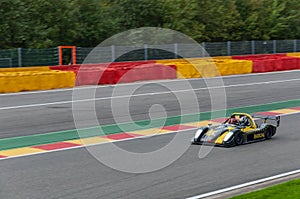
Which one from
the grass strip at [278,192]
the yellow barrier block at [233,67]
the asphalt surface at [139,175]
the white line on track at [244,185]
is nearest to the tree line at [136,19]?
the yellow barrier block at [233,67]

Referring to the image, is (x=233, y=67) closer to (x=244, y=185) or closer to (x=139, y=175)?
(x=139, y=175)

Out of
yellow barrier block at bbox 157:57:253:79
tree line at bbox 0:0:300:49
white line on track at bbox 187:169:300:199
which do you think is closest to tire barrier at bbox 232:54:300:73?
yellow barrier block at bbox 157:57:253:79

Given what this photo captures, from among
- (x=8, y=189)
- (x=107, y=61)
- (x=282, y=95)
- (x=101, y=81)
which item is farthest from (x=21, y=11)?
(x=8, y=189)

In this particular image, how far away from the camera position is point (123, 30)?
39375 mm

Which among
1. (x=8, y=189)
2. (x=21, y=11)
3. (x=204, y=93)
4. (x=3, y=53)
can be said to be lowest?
(x=8, y=189)

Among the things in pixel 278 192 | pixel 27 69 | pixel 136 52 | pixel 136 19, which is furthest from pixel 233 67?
pixel 278 192

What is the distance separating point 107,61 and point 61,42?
769cm

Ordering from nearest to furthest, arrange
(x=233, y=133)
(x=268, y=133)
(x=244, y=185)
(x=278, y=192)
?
(x=278, y=192)
(x=244, y=185)
(x=233, y=133)
(x=268, y=133)

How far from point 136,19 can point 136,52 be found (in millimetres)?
11209

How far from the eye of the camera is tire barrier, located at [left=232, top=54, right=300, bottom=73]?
3203cm

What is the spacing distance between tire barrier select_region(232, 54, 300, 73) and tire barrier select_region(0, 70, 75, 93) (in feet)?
36.7

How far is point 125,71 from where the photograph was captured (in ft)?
86.0

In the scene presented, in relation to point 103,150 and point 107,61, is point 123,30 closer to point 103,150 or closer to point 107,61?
point 107,61

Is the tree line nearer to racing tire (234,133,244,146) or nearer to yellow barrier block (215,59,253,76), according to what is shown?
yellow barrier block (215,59,253,76)
